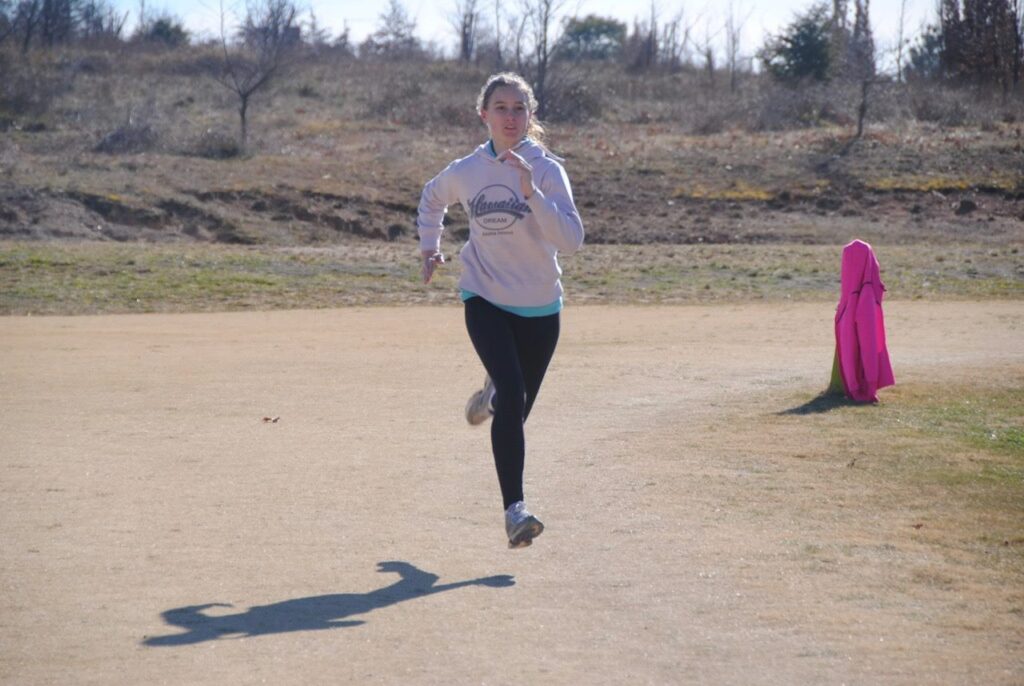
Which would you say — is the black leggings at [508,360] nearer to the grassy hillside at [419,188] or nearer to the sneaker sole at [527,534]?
the sneaker sole at [527,534]

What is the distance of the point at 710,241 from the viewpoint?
83.8 ft

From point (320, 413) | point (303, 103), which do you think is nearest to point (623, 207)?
point (303, 103)

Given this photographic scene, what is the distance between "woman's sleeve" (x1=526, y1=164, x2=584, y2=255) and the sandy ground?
133cm

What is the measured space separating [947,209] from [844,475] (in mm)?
21797

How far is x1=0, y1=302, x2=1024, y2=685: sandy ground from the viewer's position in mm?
4297

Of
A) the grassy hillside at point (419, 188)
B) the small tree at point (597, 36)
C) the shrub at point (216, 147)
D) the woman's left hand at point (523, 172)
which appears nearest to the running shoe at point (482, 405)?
the woman's left hand at point (523, 172)

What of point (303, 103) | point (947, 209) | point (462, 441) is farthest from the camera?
point (303, 103)

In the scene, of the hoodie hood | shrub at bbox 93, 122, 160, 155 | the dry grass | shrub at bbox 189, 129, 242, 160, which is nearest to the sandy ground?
the hoodie hood

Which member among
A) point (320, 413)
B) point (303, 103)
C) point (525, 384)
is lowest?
point (320, 413)

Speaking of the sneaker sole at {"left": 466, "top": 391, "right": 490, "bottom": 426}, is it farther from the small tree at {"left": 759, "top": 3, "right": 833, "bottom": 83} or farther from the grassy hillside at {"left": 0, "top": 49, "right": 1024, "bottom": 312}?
the small tree at {"left": 759, "top": 3, "right": 833, "bottom": 83}

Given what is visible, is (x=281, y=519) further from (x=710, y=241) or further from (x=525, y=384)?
(x=710, y=241)

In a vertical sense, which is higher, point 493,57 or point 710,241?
point 493,57

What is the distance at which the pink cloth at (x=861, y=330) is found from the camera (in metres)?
9.71

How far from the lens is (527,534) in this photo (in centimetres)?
533
